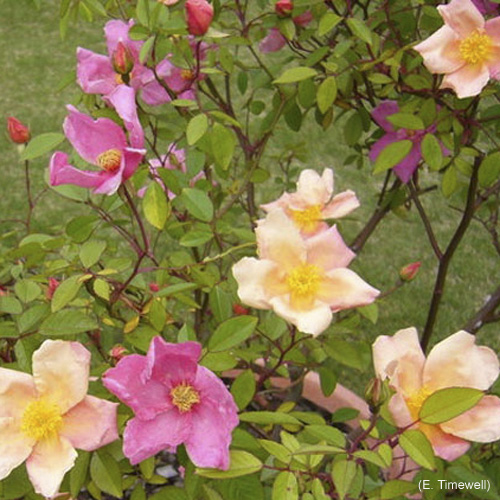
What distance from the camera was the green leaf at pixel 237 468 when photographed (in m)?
0.66

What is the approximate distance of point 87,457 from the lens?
2.47ft

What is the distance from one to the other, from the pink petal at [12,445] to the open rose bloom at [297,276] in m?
0.23

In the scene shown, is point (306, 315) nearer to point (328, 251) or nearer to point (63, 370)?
point (328, 251)

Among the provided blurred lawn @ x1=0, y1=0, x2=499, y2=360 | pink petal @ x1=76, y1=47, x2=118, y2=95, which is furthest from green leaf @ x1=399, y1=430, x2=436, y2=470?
blurred lawn @ x1=0, y1=0, x2=499, y2=360

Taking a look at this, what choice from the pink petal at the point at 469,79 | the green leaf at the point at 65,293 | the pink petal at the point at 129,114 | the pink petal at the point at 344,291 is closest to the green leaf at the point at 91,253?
the green leaf at the point at 65,293

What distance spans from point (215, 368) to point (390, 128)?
619 millimetres

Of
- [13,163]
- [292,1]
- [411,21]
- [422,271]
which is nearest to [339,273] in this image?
[292,1]

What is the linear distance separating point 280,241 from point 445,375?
0.67 feet

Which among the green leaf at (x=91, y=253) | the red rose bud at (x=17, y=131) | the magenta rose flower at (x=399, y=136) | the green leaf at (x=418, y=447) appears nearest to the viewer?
the green leaf at (x=418, y=447)

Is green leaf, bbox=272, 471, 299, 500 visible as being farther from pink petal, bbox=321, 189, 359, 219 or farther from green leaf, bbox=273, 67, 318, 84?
green leaf, bbox=273, 67, 318, 84

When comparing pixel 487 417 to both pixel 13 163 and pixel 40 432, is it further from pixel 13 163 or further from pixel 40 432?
pixel 13 163

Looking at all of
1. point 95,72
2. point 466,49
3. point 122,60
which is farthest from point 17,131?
point 466,49

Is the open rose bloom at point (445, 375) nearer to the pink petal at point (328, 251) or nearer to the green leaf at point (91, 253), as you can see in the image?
the pink petal at point (328, 251)

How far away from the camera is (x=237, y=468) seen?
68cm
